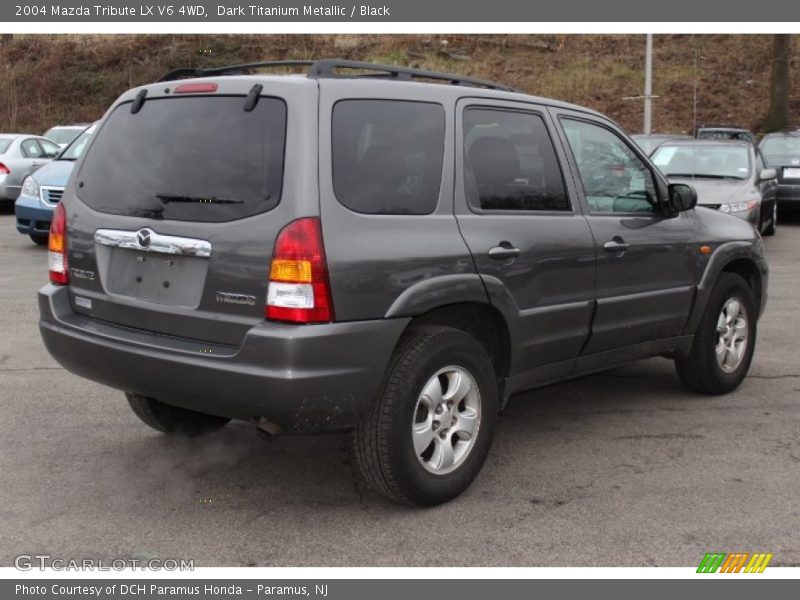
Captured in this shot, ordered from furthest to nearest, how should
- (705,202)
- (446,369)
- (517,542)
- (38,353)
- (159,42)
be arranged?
(159,42) → (705,202) → (38,353) → (446,369) → (517,542)

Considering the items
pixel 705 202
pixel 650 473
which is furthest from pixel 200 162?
pixel 705 202

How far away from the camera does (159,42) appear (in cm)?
3822

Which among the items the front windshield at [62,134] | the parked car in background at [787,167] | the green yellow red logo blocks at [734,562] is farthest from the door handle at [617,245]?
the front windshield at [62,134]

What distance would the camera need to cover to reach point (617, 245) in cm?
484

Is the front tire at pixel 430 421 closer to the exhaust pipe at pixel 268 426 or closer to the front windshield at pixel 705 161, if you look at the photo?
the exhaust pipe at pixel 268 426

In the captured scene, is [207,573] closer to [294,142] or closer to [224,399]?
[224,399]

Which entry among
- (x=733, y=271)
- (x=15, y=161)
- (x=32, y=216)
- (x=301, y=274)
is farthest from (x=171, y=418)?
(x=15, y=161)

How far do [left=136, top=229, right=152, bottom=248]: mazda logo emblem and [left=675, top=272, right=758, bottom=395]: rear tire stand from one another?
3395 millimetres

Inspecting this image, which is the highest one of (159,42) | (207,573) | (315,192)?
(159,42)

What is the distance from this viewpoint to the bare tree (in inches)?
1037

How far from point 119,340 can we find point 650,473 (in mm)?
2574

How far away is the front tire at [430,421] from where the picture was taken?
3717 millimetres

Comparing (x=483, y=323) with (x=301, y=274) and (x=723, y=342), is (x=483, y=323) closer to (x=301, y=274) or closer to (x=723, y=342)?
(x=301, y=274)

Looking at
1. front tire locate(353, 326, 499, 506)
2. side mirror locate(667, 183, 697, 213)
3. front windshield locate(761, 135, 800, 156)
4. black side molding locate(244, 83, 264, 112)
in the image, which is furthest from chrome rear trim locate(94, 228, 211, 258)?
front windshield locate(761, 135, 800, 156)
